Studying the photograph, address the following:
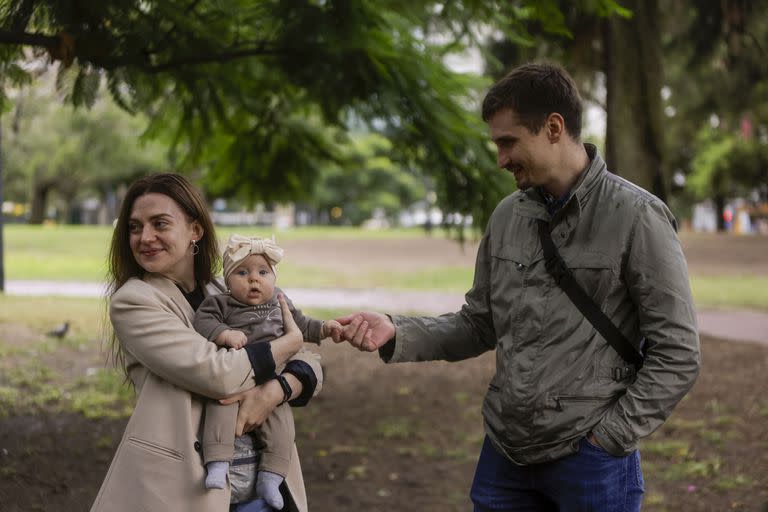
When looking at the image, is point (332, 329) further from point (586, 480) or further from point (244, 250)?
point (586, 480)

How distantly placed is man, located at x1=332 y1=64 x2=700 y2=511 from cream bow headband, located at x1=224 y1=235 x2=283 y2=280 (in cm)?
70

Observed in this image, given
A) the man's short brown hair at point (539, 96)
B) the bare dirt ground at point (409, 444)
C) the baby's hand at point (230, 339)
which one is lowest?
the bare dirt ground at point (409, 444)

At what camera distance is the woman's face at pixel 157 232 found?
2.61 metres

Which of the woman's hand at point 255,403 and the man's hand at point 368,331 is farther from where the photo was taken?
the man's hand at point 368,331

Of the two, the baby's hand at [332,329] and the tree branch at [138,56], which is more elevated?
the tree branch at [138,56]

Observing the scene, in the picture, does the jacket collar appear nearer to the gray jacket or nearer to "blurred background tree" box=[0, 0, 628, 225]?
the gray jacket

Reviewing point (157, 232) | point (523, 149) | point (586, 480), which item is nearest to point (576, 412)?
point (586, 480)

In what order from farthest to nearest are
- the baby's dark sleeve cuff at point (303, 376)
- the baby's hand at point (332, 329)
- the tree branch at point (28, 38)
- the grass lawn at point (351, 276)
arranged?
the grass lawn at point (351, 276), the tree branch at point (28, 38), the baby's hand at point (332, 329), the baby's dark sleeve cuff at point (303, 376)

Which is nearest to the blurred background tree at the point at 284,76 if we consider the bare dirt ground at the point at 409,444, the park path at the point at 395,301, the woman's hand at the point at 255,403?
the bare dirt ground at the point at 409,444

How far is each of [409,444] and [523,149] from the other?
4.58m

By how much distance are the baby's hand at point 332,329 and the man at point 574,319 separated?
57cm

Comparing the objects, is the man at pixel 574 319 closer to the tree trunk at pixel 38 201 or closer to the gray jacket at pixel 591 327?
the gray jacket at pixel 591 327

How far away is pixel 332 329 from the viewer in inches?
118

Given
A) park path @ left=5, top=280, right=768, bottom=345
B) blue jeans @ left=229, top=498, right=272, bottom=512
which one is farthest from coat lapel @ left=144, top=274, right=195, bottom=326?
park path @ left=5, top=280, right=768, bottom=345
